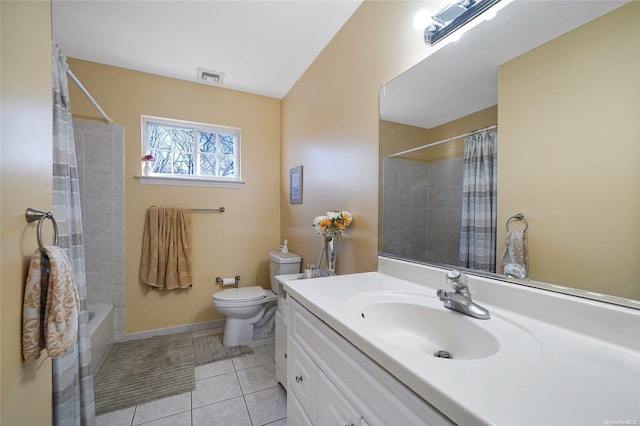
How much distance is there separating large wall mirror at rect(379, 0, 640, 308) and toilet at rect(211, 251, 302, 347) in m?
1.54

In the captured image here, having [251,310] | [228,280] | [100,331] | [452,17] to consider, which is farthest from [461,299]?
[100,331]

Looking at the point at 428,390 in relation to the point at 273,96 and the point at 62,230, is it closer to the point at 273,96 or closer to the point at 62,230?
the point at 62,230

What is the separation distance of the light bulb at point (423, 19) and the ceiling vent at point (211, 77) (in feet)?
6.52

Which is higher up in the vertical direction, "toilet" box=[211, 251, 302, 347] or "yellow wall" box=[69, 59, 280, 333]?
"yellow wall" box=[69, 59, 280, 333]

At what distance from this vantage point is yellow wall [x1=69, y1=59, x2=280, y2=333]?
7.85 feet

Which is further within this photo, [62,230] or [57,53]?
[57,53]

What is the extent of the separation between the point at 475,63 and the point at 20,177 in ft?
5.32

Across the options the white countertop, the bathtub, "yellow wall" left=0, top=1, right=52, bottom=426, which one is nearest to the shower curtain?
"yellow wall" left=0, top=1, right=52, bottom=426

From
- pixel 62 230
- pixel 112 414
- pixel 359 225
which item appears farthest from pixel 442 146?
pixel 112 414

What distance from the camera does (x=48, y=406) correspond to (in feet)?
3.14

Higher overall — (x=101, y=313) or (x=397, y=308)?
(x=397, y=308)

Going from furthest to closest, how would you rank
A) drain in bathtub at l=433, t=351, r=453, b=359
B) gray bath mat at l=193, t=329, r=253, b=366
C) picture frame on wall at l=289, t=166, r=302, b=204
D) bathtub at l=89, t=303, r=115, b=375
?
picture frame on wall at l=289, t=166, r=302, b=204
gray bath mat at l=193, t=329, r=253, b=366
bathtub at l=89, t=303, r=115, b=375
drain in bathtub at l=433, t=351, r=453, b=359

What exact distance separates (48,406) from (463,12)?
2.22 metres

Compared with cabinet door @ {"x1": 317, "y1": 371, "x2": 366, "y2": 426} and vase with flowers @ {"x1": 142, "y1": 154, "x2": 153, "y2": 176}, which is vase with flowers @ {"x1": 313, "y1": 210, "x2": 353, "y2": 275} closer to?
cabinet door @ {"x1": 317, "y1": 371, "x2": 366, "y2": 426}
